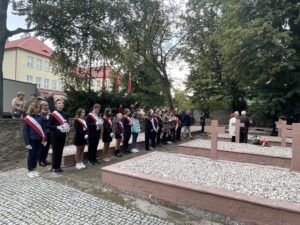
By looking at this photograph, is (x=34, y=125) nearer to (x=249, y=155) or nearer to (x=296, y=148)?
(x=296, y=148)

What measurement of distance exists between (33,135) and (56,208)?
8.81ft

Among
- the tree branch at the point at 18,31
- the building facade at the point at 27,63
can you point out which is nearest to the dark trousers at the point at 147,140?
the tree branch at the point at 18,31

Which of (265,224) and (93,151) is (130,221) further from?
(93,151)

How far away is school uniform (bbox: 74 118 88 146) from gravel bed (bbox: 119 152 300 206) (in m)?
1.54

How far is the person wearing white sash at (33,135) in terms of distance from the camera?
709 centimetres

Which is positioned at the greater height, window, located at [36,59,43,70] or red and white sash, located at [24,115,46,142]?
window, located at [36,59,43,70]

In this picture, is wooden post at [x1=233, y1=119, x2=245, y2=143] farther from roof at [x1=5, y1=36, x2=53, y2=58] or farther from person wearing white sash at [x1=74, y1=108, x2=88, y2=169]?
roof at [x1=5, y1=36, x2=53, y2=58]

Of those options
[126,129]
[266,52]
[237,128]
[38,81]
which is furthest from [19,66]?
[237,128]

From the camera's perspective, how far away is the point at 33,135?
720cm

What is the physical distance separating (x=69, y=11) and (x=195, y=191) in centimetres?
995

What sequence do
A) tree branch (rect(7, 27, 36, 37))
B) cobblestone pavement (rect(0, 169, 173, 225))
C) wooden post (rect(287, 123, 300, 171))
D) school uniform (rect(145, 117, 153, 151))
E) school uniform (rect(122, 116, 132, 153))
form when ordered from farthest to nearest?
tree branch (rect(7, 27, 36, 37)) < school uniform (rect(145, 117, 153, 151)) < school uniform (rect(122, 116, 132, 153)) < wooden post (rect(287, 123, 300, 171)) < cobblestone pavement (rect(0, 169, 173, 225))

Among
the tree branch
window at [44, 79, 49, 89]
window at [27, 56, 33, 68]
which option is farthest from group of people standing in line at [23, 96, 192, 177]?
window at [44, 79, 49, 89]

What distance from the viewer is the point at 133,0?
1398 cm

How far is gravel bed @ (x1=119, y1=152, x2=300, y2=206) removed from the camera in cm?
562
